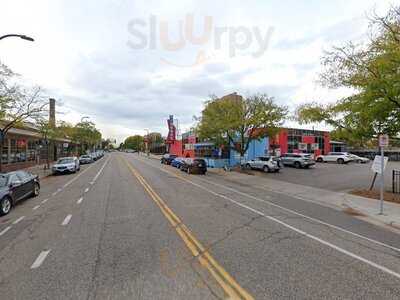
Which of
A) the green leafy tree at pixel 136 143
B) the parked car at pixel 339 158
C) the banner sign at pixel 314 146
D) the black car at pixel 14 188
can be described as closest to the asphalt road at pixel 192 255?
the black car at pixel 14 188

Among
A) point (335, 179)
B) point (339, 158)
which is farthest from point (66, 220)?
point (339, 158)

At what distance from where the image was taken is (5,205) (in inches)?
380

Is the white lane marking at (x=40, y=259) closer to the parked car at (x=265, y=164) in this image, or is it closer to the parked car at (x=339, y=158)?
the parked car at (x=265, y=164)

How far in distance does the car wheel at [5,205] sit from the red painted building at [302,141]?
42407 mm

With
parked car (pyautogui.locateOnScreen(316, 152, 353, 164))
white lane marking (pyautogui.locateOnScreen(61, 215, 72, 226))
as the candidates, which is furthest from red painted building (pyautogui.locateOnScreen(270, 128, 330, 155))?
white lane marking (pyautogui.locateOnScreen(61, 215, 72, 226))

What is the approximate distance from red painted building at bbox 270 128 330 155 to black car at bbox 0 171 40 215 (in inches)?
1589

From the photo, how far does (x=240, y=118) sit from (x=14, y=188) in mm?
19680

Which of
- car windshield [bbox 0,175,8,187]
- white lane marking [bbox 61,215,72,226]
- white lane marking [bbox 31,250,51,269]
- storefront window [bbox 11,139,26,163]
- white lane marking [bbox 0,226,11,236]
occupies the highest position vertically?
storefront window [bbox 11,139,26,163]

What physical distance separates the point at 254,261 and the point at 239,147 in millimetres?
25179

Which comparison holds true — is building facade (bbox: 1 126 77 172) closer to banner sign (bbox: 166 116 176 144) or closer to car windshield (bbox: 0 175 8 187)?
car windshield (bbox: 0 175 8 187)

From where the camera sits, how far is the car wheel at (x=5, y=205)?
9379mm

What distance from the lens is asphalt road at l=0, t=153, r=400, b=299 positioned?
4102 millimetres

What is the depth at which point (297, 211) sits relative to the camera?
34.1 ft

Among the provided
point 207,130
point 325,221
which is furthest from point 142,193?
point 207,130
